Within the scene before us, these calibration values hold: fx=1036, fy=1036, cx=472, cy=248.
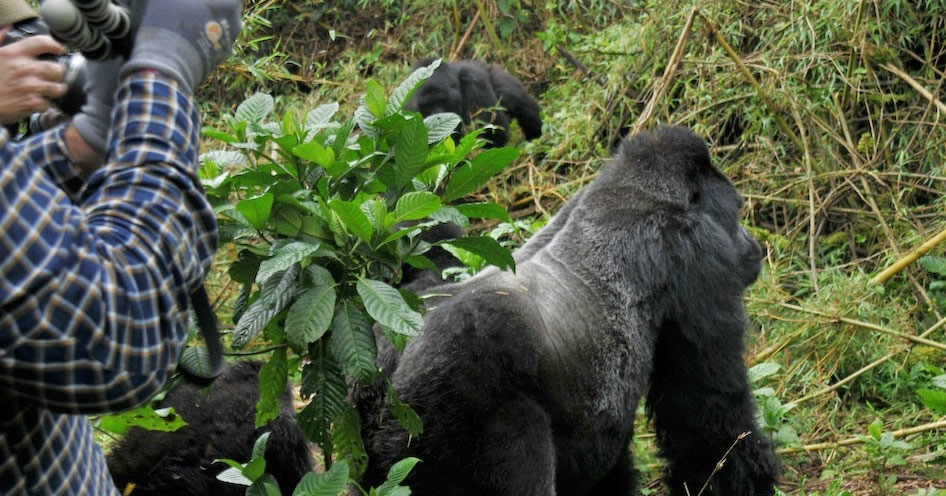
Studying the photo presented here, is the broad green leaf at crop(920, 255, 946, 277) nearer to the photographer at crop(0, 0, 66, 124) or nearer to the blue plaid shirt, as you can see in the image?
the blue plaid shirt

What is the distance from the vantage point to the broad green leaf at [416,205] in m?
2.02

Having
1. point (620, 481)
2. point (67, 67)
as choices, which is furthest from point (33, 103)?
point (620, 481)

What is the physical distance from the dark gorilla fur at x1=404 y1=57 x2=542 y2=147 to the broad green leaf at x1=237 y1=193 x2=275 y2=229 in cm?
388

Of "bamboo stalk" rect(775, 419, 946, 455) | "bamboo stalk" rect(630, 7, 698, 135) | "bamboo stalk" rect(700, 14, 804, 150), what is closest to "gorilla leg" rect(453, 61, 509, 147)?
"bamboo stalk" rect(630, 7, 698, 135)

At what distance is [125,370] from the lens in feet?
3.61

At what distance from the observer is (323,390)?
7.03 ft

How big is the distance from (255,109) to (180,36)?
109 centimetres

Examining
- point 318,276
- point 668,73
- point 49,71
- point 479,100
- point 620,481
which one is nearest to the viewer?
point 49,71

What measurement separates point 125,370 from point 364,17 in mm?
7897

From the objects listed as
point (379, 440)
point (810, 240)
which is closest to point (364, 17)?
point (810, 240)

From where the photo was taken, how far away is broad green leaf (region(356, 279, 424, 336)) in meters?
1.96

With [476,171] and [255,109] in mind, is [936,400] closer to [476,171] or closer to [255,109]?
[476,171]

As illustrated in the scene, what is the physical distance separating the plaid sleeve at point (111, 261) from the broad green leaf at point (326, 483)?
2.77 feet

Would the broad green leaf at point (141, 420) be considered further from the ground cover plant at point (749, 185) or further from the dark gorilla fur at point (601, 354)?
the dark gorilla fur at point (601, 354)
